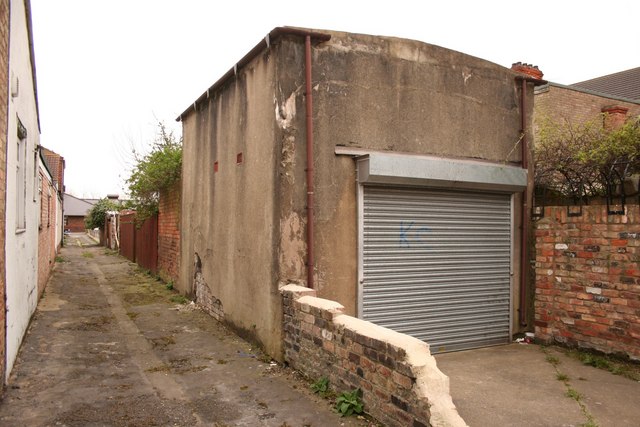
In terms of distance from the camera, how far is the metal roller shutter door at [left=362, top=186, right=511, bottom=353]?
6328 mm

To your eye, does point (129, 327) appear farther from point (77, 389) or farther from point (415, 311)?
point (415, 311)

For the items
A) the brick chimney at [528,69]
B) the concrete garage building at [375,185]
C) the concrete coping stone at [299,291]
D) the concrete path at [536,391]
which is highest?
the brick chimney at [528,69]

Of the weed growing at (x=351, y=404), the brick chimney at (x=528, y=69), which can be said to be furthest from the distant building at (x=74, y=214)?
the weed growing at (x=351, y=404)

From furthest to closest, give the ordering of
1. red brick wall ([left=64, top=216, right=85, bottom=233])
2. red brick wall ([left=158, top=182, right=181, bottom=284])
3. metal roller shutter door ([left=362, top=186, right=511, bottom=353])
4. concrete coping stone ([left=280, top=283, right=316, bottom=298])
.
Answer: red brick wall ([left=64, top=216, right=85, bottom=233]), red brick wall ([left=158, top=182, right=181, bottom=284]), metal roller shutter door ([left=362, top=186, right=511, bottom=353]), concrete coping stone ([left=280, top=283, right=316, bottom=298])

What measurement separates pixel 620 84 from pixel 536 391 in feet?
60.7

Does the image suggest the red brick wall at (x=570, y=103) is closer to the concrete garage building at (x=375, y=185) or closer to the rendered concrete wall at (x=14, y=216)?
the concrete garage building at (x=375, y=185)

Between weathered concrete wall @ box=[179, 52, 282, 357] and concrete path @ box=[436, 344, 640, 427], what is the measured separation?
7.34ft

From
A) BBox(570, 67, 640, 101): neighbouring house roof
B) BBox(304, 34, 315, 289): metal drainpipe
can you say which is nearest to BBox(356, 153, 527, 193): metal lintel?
BBox(304, 34, 315, 289): metal drainpipe

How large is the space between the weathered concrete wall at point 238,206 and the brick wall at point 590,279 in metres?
3.75

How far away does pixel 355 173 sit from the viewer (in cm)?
618

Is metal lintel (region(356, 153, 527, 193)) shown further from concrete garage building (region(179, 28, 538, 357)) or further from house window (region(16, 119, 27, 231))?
house window (region(16, 119, 27, 231))

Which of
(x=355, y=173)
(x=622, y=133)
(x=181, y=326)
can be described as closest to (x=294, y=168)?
(x=355, y=173)

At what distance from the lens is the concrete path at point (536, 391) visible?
4289 mm

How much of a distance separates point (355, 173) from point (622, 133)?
3876 millimetres
